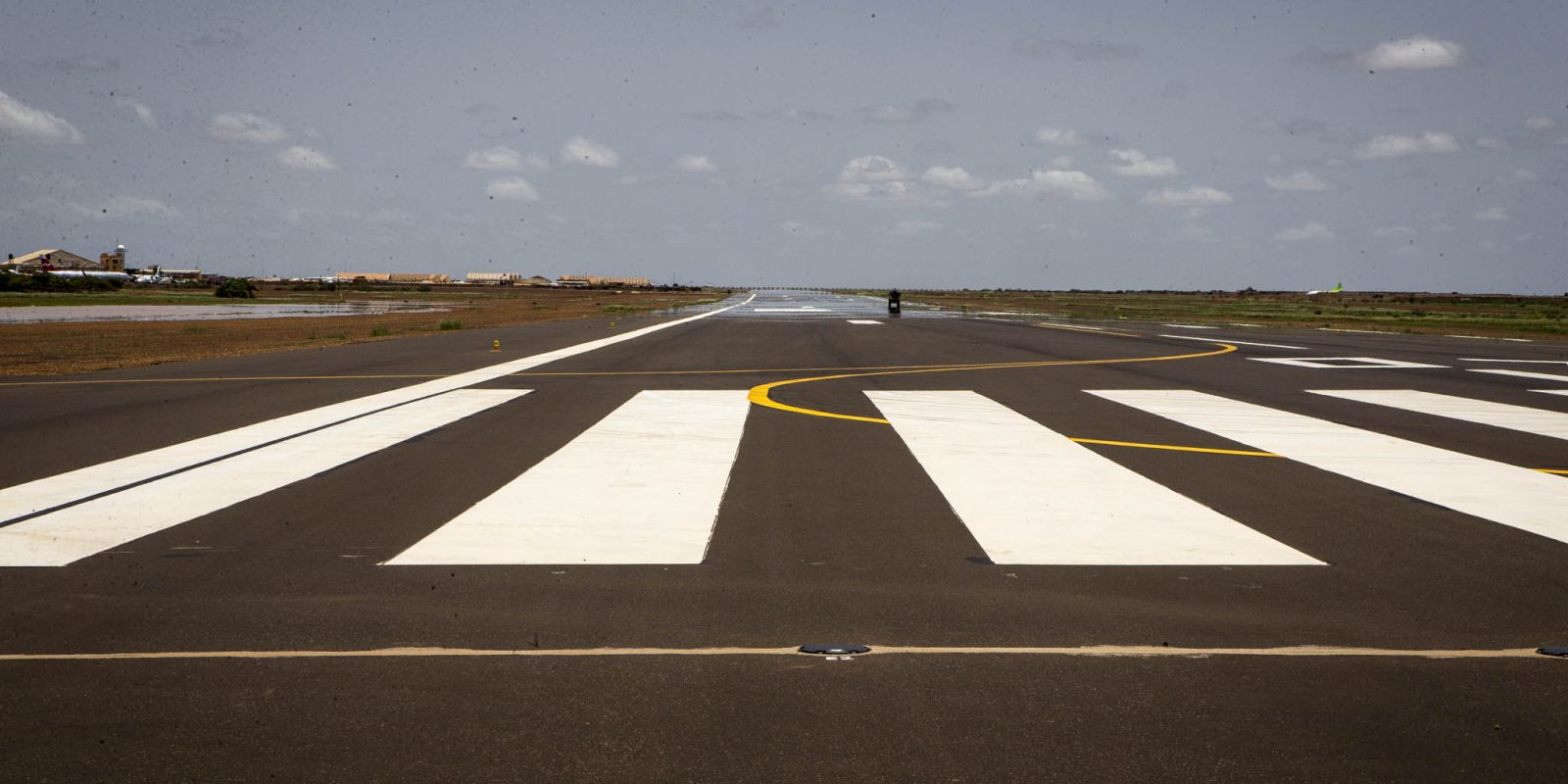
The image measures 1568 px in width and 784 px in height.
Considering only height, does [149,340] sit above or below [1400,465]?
below

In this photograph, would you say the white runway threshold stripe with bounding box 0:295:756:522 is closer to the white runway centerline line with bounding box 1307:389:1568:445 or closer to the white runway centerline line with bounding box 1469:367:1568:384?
the white runway centerline line with bounding box 1307:389:1568:445

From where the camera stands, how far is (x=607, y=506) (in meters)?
7.63

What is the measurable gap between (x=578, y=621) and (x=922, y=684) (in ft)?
5.52

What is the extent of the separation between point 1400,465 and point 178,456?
441 inches

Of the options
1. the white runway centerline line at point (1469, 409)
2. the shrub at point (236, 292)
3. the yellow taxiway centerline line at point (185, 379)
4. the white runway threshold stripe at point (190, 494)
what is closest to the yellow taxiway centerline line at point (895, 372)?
the white runway threshold stripe at point (190, 494)

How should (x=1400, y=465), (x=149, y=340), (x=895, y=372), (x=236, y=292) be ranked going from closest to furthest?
1. (x=1400, y=465)
2. (x=895, y=372)
3. (x=149, y=340)
4. (x=236, y=292)

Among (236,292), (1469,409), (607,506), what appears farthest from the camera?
(236,292)

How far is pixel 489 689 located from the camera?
163 inches

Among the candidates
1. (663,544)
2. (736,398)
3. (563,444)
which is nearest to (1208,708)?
(663,544)

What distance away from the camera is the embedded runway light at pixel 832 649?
4.55 m

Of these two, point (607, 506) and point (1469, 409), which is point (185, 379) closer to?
point (607, 506)

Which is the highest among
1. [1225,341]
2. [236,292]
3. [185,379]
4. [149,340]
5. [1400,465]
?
[236,292]

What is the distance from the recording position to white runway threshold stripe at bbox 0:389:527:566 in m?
6.48

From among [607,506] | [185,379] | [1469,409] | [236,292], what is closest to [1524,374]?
[1469,409]
